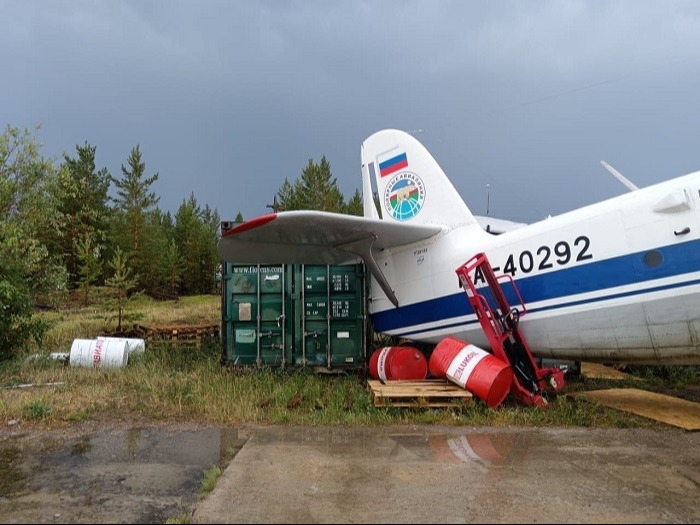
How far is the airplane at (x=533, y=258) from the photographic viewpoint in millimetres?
6453

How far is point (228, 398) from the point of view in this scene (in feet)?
24.7

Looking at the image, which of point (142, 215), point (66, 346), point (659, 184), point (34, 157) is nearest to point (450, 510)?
point (659, 184)

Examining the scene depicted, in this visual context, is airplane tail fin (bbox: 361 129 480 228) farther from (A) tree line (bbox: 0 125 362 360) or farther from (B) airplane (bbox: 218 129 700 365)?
(A) tree line (bbox: 0 125 362 360)

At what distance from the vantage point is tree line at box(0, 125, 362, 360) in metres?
11.5

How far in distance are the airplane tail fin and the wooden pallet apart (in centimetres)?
286

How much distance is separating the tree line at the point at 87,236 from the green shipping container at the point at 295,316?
473cm

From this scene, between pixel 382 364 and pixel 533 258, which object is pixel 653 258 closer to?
pixel 533 258

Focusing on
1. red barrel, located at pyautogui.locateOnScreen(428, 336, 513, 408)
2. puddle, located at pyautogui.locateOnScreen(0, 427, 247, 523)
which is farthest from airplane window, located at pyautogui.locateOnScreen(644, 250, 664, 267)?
puddle, located at pyautogui.locateOnScreen(0, 427, 247, 523)

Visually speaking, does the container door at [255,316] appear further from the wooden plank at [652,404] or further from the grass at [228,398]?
the wooden plank at [652,404]

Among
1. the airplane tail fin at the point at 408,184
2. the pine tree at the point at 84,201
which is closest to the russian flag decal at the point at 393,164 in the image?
the airplane tail fin at the point at 408,184

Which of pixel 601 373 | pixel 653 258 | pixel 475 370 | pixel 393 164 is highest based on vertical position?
pixel 393 164

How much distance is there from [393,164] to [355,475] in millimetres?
6651

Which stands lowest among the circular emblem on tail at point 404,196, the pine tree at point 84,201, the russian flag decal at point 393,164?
the circular emblem on tail at point 404,196

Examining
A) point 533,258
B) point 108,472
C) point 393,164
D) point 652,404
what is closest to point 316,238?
point 393,164
